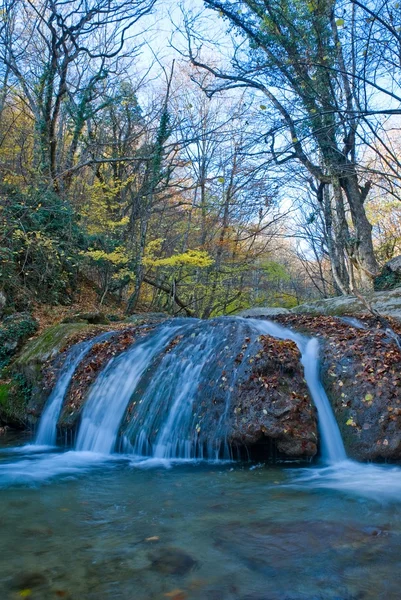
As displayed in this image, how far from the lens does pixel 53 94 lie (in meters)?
14.4

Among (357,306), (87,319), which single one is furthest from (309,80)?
(87,319)

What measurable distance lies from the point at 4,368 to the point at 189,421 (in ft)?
16.4

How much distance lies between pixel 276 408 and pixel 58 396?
4048 mm

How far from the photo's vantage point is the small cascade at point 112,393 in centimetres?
613

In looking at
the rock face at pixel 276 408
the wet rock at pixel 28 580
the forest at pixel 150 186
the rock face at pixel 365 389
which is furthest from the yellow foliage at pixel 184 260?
the wet rock at pixel 28 580

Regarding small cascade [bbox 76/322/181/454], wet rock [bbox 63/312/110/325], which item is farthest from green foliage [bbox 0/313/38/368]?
small cascade [bbox 76/322/181/454]

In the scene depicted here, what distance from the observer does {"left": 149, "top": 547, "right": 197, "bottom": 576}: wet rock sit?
93.4 inches

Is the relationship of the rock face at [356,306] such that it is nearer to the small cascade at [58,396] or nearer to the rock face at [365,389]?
the rock face at [365,389]

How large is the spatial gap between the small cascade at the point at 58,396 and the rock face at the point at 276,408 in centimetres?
333

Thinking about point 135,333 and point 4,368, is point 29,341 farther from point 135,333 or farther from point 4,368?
point 135,333

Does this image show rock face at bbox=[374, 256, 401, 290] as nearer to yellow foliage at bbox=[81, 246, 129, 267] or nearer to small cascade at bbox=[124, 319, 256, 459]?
small cascade at bbox=[124, 319, 256, 459]

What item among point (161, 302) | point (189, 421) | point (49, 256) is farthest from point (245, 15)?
point (161, 302)

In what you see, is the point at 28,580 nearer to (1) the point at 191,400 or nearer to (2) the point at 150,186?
(1) the point at 191,400

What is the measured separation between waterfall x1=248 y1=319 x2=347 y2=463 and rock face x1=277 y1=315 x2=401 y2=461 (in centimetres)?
8
